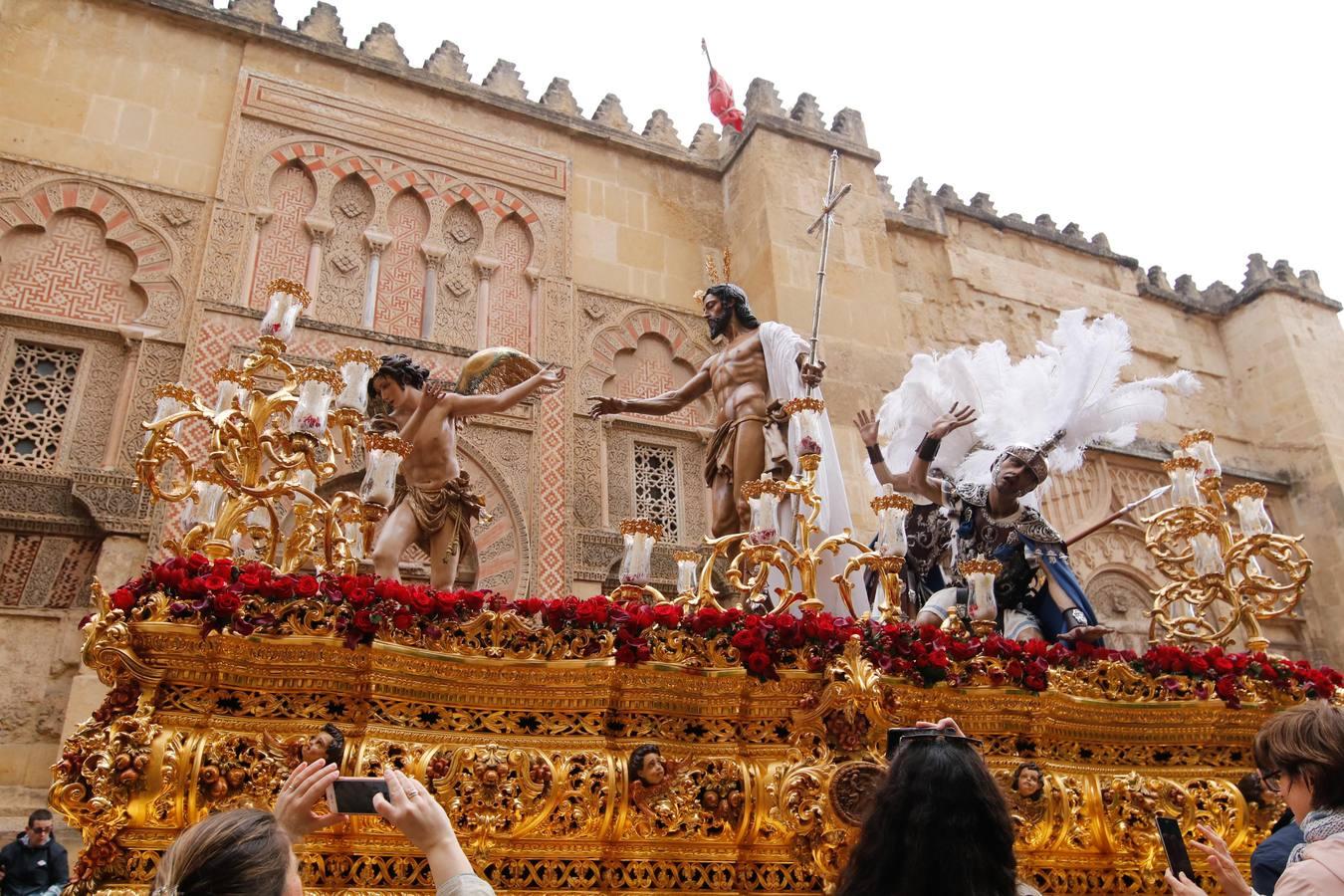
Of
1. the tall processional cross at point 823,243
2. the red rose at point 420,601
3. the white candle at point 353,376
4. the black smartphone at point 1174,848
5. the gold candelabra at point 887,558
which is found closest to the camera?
the black smartphone at point 1174,848

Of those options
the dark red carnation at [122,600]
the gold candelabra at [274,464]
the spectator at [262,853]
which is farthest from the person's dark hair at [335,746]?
the spectator at [262,853]

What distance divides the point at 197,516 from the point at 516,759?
2.10 meters

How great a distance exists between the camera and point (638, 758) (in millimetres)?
2977

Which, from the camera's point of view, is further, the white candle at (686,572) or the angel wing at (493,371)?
the angel wing at (493,371)

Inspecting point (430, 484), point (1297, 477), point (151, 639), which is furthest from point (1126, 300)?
point (151, 639)

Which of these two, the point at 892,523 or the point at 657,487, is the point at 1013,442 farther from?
the point at 657,487

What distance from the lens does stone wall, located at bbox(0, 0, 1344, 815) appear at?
7758 mm

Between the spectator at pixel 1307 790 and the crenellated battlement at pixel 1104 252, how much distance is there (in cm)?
1151

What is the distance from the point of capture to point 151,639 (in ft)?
8.80

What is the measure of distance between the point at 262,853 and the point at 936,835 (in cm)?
106

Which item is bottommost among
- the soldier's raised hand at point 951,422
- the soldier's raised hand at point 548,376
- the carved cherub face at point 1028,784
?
the carved cherub face at point 1028,784

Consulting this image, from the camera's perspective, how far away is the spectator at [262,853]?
54.5 inches

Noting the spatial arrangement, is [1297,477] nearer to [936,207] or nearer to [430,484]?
[936,207]

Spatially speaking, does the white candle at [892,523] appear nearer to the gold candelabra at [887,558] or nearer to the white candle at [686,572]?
the gold candelabra at [887,558]
